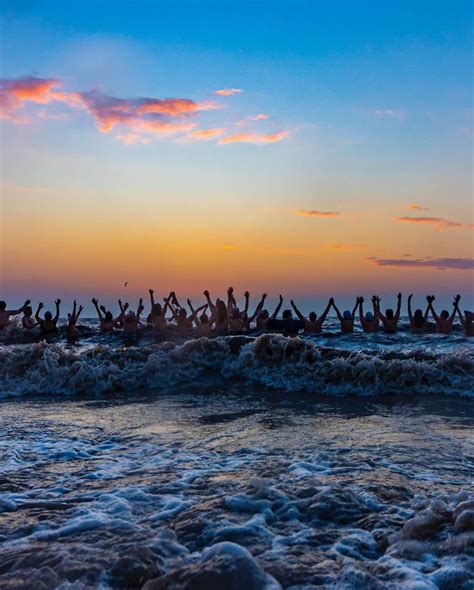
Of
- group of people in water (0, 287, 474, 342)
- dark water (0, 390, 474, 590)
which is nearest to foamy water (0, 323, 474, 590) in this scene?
dark water (0, 390, 474, 590)

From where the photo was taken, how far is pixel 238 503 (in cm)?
421

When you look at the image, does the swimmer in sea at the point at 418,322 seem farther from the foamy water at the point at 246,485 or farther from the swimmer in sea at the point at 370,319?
the foamy water at the point at 246,485

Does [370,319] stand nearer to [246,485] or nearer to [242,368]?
[242,368]

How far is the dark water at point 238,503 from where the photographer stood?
3.12 m

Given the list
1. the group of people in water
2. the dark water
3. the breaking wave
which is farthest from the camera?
the group of people in water

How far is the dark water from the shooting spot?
312 centimetres

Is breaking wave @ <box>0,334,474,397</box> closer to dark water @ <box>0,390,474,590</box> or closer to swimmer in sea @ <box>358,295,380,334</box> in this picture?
dark water @ <box>0,390,474,590</box>

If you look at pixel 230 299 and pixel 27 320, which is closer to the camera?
pixel 230 299

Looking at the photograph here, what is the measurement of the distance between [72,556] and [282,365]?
29.1 feet

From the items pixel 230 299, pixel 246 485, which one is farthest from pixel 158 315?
pixel 246 485

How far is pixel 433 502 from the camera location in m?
4.12

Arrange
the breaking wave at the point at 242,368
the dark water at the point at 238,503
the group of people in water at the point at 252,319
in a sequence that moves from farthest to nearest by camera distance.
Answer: the group of people in water at the point at 252,319 → the breaking wave at the point at 242,368 → the dark water at the point at 238,503

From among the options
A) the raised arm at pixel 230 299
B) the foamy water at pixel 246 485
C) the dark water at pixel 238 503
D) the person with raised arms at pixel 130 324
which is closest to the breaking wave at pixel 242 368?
the foamy water at pixel 246 485

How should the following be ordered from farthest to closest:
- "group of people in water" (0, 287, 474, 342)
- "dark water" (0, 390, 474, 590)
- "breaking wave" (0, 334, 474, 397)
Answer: "group of people in water" (0, 287, 474, 342), "breaking wave" (0, 334, 474, 397), "dark water" (0, 390, 474, 590)
